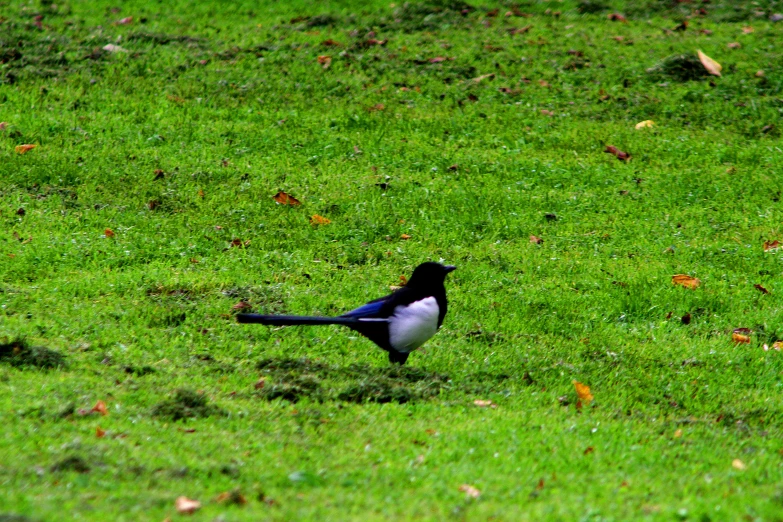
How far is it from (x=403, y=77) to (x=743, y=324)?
7268 mm

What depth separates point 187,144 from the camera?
11.8 metres

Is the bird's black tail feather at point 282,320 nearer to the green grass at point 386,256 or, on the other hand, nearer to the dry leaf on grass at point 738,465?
the green grass at point 386,256

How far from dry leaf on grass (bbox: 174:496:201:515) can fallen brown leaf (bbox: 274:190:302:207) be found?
620 cm

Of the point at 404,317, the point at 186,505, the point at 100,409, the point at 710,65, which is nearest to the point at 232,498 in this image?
the point at 186,505

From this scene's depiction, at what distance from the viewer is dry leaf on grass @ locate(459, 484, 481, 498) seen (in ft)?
15.4

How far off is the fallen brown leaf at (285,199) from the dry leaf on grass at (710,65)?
6.97 m

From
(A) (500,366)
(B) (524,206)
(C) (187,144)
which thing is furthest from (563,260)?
(C) (187,144)

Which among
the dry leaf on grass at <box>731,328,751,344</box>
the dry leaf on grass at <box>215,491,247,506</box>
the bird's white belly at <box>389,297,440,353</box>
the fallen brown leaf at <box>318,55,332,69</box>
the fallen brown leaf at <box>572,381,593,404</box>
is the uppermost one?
the dry leaf on grass at <box>215,491,247,506</box>

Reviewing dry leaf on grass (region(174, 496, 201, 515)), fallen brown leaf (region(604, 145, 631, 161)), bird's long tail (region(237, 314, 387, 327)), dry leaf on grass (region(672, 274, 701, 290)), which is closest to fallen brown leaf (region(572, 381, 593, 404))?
bird's long tail (region(237, 314, 387, 327))

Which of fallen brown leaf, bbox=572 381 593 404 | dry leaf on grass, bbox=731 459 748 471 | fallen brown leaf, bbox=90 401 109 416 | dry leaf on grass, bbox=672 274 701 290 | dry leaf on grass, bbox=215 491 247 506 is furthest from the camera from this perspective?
dry leaf on grass, bbox=672 274 701 290

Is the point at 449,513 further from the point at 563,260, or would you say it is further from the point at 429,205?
the point at 429,205

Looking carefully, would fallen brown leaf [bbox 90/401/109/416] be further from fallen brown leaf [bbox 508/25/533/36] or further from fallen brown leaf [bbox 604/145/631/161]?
fallen brown leaf [bbox 508/25/533/36]

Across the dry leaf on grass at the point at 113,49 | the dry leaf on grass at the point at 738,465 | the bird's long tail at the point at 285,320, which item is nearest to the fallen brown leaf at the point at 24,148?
the dry leaf on grass at the point at 113,49

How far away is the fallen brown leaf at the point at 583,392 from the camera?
653cm
